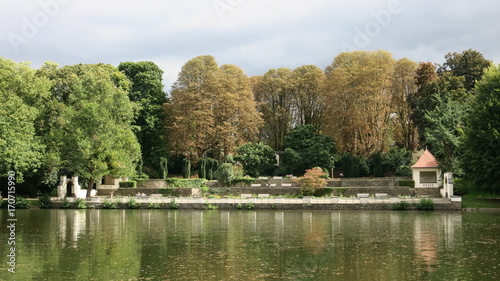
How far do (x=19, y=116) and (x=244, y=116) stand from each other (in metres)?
25.0

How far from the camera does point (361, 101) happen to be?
56.6 m

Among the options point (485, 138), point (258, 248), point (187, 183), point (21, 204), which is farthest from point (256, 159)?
point (258, 248)

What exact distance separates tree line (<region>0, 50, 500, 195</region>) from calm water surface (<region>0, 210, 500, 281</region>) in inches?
449

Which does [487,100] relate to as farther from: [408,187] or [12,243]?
[12,243]

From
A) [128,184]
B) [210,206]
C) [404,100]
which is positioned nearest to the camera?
[210,206]

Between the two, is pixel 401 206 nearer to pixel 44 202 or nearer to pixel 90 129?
pixel 90 129

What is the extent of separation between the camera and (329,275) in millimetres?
15773

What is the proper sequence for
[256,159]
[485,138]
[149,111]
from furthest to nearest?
[149,111] → [256,159] → [485,138]

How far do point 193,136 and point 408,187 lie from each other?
2411cm

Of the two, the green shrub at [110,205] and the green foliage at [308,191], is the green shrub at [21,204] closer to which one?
the green shrub at [110,205]

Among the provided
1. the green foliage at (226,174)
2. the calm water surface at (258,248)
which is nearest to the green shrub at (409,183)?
the calm water surface at (258,248)

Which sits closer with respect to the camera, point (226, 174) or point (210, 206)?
point (210, 206)

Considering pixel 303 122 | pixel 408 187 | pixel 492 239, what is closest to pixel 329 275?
pixel 492 239

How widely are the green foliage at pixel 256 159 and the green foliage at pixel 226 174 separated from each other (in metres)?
4.79
